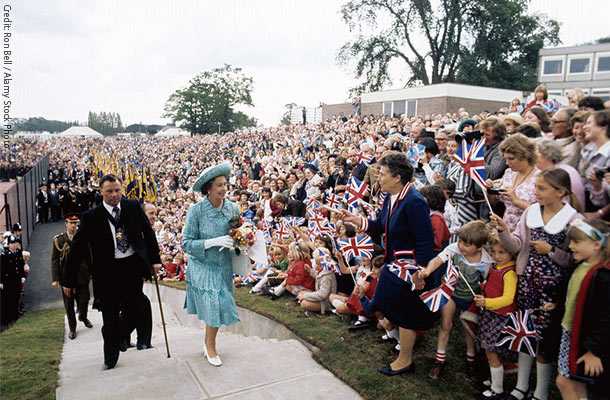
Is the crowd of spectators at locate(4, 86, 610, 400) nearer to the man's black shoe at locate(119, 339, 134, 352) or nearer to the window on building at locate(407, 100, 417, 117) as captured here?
the man's black shoe at locate(119, 339, 134, 352)

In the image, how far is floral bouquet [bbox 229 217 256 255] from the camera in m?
4.50

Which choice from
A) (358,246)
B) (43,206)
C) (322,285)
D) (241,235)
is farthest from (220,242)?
(43,206)

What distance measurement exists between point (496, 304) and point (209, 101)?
3006 inches

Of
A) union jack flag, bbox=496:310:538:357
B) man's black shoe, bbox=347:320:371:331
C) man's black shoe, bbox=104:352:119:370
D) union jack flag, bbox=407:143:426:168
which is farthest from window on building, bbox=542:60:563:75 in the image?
man's black shoe, bbox=104:352:119:370

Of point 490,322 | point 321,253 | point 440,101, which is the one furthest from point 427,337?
point 440,101

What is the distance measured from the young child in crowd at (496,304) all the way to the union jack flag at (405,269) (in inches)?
21.4

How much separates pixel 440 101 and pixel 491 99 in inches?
153

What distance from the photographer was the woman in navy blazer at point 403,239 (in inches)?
147

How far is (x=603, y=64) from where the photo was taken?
42406mm

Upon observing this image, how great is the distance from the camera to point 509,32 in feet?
125

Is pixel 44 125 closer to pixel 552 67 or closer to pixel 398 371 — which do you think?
pixel 552 67

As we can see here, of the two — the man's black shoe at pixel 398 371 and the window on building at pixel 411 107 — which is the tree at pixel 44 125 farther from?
the man's black shoe at pixel 398 371

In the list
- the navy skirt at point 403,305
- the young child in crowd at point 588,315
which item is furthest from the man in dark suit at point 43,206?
the young child in crowd at point 588,315

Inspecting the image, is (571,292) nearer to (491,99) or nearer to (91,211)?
(91,211)
